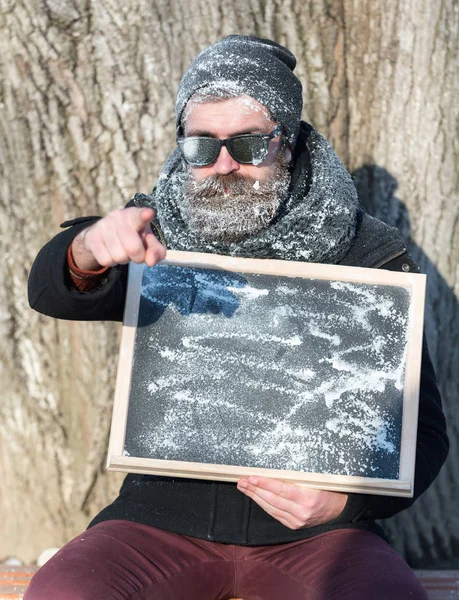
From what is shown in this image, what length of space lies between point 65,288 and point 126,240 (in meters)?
0.36

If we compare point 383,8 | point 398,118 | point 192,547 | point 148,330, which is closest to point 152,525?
point 192,547

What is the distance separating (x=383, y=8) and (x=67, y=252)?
1.80 meters

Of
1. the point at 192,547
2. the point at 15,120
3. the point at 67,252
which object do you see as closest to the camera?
the point at 67,252

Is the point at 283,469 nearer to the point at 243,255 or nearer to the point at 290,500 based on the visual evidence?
the point at 290,500

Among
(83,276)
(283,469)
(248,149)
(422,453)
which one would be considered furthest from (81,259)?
(422,453)

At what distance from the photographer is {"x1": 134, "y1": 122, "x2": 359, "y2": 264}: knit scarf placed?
8.19 feet

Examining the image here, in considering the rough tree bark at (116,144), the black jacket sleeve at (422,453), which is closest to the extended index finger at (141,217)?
the black jacket sleeve at (422,453)

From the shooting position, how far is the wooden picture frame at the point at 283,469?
217 centimetres

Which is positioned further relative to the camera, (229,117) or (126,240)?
(229,117)

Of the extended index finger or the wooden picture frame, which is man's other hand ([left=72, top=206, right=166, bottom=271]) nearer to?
the extended index finger

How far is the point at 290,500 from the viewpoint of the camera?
7.23 ft

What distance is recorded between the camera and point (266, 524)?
2381mm

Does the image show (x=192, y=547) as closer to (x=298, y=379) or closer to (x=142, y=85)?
(x=298, y=379)

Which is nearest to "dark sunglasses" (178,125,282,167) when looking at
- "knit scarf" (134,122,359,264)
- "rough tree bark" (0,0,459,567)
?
"knit scarf" (134,122,359,264)
